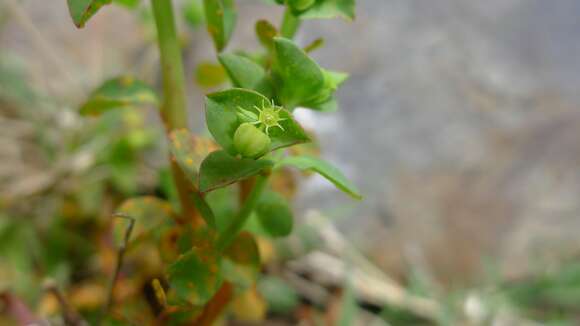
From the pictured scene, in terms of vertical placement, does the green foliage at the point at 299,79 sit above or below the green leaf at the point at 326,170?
above

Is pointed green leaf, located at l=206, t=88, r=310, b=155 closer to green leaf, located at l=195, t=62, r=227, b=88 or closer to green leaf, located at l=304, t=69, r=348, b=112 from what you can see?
green leaf, located at l=304, t=69, r=348, b=112

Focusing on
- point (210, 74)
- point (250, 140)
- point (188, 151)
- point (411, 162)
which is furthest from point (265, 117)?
point (411, 162)

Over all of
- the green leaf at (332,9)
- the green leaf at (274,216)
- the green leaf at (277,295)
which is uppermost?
the green leaf at (332,9)

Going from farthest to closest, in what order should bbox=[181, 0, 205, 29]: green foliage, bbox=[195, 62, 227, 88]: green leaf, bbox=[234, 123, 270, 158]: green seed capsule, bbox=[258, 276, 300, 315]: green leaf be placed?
bbox=[181, 0, 205, 29]: green foliage, bbox=[258, 276, 300, 315]: green leaf, bbox=[195, 62, 227, 88]: green leaf, bbox=[234, 123, 270, 158]: green seed capsule

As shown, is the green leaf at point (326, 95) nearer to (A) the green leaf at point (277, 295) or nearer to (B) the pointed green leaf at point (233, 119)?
(B) the pointed green leaf at point (233, 119)

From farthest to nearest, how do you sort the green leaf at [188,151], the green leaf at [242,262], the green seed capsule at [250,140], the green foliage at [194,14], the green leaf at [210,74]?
the green foliage at [194,14] → the green leaf at [210,74] → the green leaf at [242,262] → the green leaf at [188,151] → the green seed capsule at [250,140]

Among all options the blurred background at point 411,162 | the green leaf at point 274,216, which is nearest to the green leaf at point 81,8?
the green leaf at point 274,216

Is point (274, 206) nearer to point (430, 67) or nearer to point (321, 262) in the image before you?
point (321, 262)

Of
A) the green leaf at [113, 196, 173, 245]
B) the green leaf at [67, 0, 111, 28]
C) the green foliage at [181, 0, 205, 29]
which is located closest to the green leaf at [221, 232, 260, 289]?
the green leaf at [113, 196, 173, 245]
